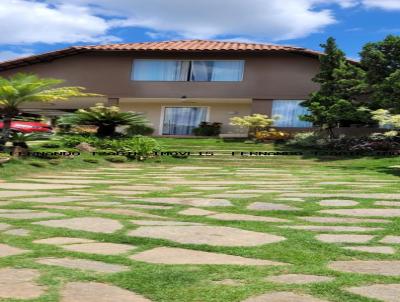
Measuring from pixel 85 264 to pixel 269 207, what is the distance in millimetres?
2945

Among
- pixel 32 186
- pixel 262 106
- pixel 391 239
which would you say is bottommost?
pixel 32 186

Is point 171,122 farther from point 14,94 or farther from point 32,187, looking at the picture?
point 32,187

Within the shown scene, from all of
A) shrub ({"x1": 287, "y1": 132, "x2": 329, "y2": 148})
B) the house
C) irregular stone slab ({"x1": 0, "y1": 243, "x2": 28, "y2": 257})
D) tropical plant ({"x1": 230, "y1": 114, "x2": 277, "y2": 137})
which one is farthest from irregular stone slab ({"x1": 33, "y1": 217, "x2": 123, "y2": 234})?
the house

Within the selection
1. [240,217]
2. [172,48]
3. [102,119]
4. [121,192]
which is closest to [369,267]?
[240,217]

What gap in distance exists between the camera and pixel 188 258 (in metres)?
3.64

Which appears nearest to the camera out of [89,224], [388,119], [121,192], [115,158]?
[89,224]

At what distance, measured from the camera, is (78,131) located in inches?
794

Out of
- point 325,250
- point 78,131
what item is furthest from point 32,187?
point 78,131

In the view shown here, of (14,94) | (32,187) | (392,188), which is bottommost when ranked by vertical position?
(32,187)

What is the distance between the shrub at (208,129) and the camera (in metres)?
25.7

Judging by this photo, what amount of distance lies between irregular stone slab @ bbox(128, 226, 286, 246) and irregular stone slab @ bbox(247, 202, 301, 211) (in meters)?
1.20

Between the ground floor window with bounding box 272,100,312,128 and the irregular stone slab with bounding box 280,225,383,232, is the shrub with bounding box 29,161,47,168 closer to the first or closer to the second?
the irregular stone slab with bounding box 280,225,383,232

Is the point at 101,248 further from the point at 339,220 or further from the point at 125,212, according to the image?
the point at 339,220

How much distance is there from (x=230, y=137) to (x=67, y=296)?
21.4m
